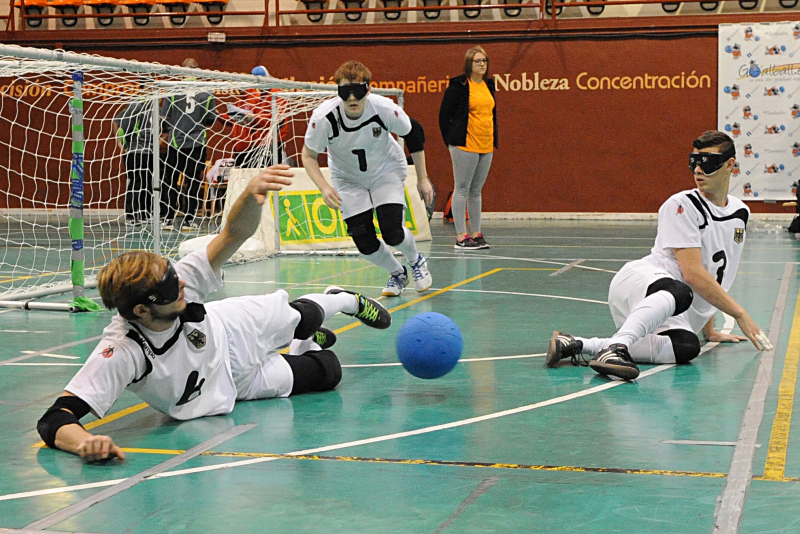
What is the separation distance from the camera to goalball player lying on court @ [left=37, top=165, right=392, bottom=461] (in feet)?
13.4

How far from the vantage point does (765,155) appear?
704 inches

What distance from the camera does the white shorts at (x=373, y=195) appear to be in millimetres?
8430

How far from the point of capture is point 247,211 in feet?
13.8

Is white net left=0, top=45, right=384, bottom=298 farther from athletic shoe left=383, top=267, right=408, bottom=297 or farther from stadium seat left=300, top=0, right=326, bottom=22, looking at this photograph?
athletic shoe left=383, top=267, right=408, bottom=297

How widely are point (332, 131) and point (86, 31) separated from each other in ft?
45.2

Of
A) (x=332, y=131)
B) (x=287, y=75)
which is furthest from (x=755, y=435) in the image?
(x=287, y=75)

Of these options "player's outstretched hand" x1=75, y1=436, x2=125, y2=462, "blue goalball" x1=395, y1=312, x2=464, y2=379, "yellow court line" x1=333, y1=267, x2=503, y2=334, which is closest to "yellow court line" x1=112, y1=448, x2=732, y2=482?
"player's outstretched hand" x1=75, y1=436, x2=125, y2=462

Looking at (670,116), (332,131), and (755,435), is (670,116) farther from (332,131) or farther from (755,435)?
(755,435)

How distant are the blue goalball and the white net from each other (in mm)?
3724

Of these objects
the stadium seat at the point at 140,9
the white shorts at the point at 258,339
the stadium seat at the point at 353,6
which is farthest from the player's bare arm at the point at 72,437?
the stadium seat at the point at 140,9

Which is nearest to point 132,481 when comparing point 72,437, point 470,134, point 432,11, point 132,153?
point 72,437

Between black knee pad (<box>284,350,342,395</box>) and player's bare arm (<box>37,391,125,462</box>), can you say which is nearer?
player's bare arm (<box>37,391,125,462</box>)

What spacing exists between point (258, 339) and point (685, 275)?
2485 mm

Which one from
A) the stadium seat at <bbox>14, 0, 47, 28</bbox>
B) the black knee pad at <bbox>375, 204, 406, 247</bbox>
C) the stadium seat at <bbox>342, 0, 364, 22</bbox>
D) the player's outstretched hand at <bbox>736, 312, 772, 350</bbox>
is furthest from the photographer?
the stadium seat at <bbox>14, 0, 47, 28</bbox>
